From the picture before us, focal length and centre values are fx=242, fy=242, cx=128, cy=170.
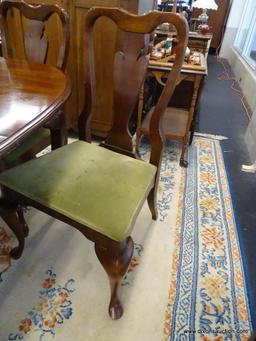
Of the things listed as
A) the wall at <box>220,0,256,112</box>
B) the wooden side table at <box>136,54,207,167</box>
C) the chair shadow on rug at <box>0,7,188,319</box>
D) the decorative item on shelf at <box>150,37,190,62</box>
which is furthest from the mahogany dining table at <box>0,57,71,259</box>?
the wall at <box>220,0,256,112</box>

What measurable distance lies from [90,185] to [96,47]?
125 centimetres

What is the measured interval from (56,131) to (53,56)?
0.94 m

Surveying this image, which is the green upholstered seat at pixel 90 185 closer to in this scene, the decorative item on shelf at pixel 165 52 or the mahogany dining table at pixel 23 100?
the mahogany dining table at pixel 23 100

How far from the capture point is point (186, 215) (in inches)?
59.1

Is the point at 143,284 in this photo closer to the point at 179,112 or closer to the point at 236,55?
the point at 179,112

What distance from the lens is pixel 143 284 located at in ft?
3.65

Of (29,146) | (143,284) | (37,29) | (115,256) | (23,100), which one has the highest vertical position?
(37,29)

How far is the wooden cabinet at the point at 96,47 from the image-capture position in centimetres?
163

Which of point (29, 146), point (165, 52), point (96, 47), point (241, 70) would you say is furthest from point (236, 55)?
point (29, 146)

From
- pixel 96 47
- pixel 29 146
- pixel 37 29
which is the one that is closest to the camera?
pixel 29 146

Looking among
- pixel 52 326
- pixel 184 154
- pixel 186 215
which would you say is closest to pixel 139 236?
pixel 186 215

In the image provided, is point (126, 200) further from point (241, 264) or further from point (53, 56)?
point (53, 56)

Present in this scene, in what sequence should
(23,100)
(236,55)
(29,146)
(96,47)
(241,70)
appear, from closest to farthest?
1. (23,100)
2. (29,146)
3. (96,47)
4. (241,70)
5. (236,55)

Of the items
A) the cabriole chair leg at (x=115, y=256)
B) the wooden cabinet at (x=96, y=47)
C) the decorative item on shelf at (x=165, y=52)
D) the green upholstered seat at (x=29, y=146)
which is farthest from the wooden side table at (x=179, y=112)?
the cabriole chair leg at (x=115, y=256)
